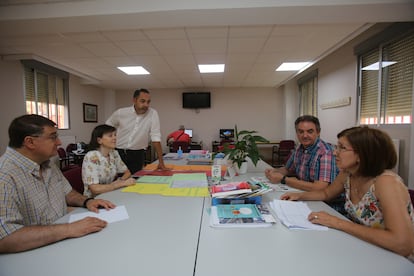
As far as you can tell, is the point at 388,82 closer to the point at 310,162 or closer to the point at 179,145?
the point at 310,162

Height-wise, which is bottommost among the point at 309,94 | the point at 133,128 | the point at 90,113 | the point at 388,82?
the point at 133,128

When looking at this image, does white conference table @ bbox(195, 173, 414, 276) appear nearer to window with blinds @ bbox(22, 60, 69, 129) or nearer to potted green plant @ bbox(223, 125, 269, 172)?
potted green plant @ bbox(223, 125, 269, 172)

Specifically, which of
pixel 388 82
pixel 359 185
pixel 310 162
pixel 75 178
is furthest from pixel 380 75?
pixel 75 178

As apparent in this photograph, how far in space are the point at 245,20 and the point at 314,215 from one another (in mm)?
2437

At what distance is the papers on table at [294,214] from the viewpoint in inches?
41.3

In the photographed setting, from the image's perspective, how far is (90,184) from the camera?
1645 mm

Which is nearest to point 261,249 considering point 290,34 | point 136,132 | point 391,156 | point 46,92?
point 391,156

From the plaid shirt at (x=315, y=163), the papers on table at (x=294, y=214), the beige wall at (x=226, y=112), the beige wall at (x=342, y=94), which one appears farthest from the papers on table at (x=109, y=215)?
the beige wall at (x=226, y=112)

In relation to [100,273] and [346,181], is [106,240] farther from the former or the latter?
[346,181]

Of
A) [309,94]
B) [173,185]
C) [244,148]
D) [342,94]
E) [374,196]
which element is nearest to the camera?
[374,196]

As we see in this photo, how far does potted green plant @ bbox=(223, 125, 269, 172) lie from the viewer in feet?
6.43

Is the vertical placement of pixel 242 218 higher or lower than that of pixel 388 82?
lower

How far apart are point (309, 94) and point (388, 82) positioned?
9.94ft

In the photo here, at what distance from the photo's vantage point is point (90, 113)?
6.76 metres
